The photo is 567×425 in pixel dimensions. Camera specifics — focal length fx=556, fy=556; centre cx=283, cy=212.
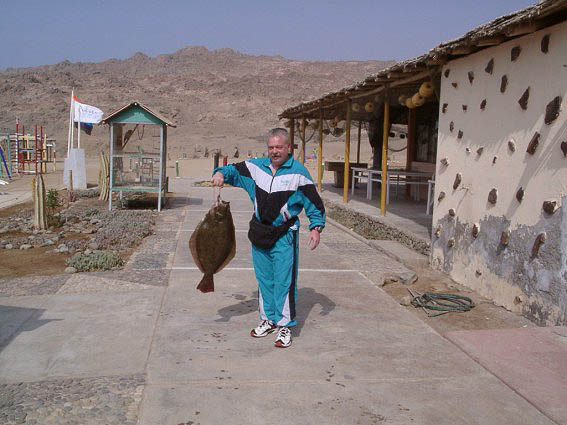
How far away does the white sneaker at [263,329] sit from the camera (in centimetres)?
492

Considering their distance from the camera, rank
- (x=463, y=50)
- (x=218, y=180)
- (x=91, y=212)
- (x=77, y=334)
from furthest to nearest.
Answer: (x=91, y=212) → (x=463, y=50) → (x=77, y=334) → (x=218, y=180)

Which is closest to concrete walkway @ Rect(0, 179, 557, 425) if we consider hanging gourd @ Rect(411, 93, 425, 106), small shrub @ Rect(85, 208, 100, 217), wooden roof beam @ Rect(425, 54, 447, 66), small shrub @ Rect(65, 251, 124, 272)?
small shrub @ Rect(65, 251, 124, 272)

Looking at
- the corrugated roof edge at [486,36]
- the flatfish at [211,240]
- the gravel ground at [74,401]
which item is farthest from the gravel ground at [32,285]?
the corrugated roof edge at [486,36]

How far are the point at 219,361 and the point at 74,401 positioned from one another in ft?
3.69

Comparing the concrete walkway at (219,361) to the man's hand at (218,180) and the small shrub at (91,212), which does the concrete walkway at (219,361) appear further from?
the small shrub at (91,212)

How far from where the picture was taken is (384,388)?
12.9ft

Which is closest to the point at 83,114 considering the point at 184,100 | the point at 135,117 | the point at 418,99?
the point at 135,117

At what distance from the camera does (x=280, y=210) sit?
4703mm

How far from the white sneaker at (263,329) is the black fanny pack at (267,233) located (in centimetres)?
73

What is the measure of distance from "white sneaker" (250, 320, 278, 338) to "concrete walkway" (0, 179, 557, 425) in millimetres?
76

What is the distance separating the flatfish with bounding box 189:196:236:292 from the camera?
491 centimetres

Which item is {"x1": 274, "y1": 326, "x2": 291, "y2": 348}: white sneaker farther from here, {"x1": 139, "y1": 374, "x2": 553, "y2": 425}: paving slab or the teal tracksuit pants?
{"x1": 139, "y1": 374, "x2": 553, "y2": 425}: paving slab

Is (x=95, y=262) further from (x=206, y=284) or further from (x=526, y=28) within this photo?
(x=526, y=28)

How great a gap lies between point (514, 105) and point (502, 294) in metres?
2.04
